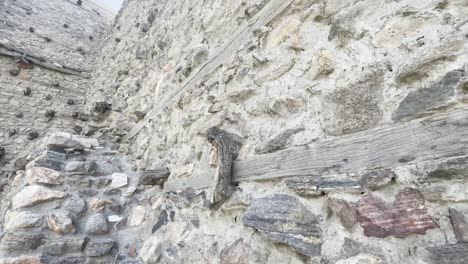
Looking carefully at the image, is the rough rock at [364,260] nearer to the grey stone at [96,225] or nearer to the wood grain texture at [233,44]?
the wood grain texture at [233,44]

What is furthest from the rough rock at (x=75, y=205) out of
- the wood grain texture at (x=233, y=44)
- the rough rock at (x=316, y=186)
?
the rough rock at (x=316, y=186)

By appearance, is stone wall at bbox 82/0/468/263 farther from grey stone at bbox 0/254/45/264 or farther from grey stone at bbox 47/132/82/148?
grey stone at bbox 47/132/82/148

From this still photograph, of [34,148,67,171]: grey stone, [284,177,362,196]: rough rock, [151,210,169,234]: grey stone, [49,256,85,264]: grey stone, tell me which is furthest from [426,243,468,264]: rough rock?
[34,148,67,171]: grey stone

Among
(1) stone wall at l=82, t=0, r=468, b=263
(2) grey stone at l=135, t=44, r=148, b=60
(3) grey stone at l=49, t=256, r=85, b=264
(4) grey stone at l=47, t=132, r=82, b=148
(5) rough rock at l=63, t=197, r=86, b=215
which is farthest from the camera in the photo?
(2) grey stone at l=135, t=44, r=148, b=60

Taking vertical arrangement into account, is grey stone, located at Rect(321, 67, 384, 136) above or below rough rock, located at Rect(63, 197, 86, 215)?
above

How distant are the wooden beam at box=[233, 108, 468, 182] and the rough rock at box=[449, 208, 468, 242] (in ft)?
0.39

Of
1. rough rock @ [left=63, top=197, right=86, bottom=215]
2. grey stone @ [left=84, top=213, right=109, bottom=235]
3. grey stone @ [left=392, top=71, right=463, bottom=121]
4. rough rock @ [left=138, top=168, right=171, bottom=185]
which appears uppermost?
grey stone @ [left=392, top=71, right=463, bottom=121]

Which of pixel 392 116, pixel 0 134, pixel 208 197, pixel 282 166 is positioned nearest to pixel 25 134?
pixel 0 134

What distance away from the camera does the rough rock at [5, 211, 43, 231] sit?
1.73 meters

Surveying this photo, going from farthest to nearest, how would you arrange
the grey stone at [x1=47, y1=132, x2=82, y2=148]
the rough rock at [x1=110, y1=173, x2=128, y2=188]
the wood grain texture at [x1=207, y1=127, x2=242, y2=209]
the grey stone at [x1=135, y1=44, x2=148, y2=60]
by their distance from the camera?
1. the grey stone at [x1=135, y1=44, x2=148, y2=60]
2. the grey stone at [x1=47, y1=132, x2=82, y2=148]
3. the rough rock at [x1=110, y1=173, x2=128, y2=188]
4. the wood grain texture at [x1=207, y1=127, x2=242, y2=209]

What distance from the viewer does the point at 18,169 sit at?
247 cm

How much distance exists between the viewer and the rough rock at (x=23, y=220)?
1.73 meters

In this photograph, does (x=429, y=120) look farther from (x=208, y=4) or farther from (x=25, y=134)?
(x=25, y=134)

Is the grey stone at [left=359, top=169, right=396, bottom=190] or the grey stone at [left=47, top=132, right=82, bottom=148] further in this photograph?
the grey stone at [left=47, top=132, right=82, bottom=148]
